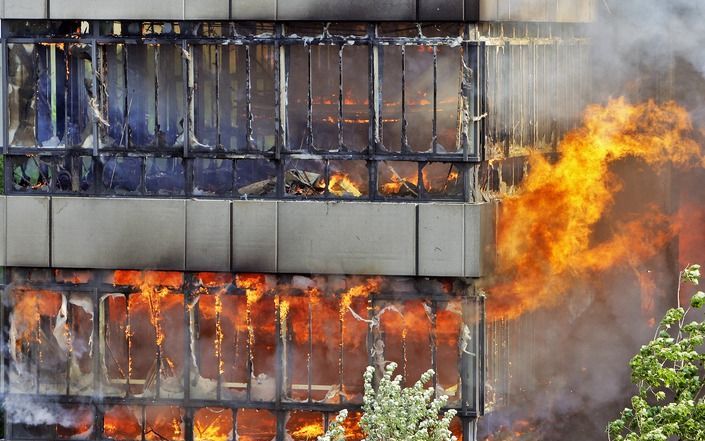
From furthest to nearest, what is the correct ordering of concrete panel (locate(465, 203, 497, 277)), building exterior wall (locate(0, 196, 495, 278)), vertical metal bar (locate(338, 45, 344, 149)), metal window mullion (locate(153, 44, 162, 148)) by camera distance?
metal window mullion (locate(153, 44, 162, 148)) → vertical metal bar (locate(338, 45, 344, 149)) → building exterior wall (locate(0, 196, 495, 278)) → concrete panel (locate(465, 203, 497, 277))

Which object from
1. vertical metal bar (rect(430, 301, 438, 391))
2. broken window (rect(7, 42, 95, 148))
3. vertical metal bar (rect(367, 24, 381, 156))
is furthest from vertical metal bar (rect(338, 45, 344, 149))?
broken window (rect(7, 42, 95, 148))

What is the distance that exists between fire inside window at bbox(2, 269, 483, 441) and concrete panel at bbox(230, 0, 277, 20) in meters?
4.00

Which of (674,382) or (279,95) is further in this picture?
(279,95)

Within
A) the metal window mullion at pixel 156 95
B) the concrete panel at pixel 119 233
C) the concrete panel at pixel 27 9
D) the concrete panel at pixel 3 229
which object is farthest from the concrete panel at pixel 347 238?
the concrete panel at pixel 27 9

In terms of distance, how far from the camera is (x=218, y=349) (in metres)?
22.4

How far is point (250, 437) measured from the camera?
22.6 meters

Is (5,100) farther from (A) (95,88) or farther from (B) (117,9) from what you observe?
(B) (117,9)

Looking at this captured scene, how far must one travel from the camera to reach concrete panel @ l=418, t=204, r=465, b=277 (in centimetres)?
2144

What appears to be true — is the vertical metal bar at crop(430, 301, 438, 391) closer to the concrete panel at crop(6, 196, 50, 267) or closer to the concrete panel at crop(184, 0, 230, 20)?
the concrete panel at crop(184, 0, 230, 20)

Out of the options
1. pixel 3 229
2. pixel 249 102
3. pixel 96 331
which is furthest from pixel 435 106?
pixel 3 229

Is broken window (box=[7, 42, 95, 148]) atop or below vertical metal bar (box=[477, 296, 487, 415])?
atop

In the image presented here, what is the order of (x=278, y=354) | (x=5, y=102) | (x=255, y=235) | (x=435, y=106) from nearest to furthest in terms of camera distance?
(x=435, y=106), (x=255, y=235), (x=278, y=354), (x=5, y=102)

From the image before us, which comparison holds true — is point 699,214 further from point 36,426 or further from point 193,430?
point 36,426

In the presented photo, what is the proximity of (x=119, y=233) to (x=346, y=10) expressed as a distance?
4947 mm
